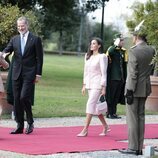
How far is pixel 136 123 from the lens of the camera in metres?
9.84

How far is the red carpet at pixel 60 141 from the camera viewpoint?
32.3 feet

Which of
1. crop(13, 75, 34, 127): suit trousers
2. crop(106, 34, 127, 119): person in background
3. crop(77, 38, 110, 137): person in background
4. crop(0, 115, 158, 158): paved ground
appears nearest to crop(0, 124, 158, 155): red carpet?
crop(0, 115, 158, 158): paved ground

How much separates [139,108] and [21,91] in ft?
8.95

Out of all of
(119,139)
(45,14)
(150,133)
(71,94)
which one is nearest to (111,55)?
(150,133)

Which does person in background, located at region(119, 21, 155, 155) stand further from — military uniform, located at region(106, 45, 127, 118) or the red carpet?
military uniform, located at region(106, 45, 127, 118)

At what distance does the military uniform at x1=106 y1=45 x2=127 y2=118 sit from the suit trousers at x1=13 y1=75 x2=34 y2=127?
3.98 metres

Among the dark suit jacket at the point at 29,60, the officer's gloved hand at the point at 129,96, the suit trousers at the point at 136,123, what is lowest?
the suit trousers at the point at 136,123

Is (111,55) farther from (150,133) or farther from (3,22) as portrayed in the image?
(3,22)

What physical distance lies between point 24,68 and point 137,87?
2.74 metres

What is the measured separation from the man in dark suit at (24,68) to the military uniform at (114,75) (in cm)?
386

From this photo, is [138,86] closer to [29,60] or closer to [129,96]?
[129,96]

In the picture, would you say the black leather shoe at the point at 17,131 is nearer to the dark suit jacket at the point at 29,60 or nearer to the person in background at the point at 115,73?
the dark suit jacket at the point at 29,60

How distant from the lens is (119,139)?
1170 cm

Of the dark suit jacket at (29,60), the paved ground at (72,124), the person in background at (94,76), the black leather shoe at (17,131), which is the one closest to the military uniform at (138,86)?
the paved ground at (72,124)
